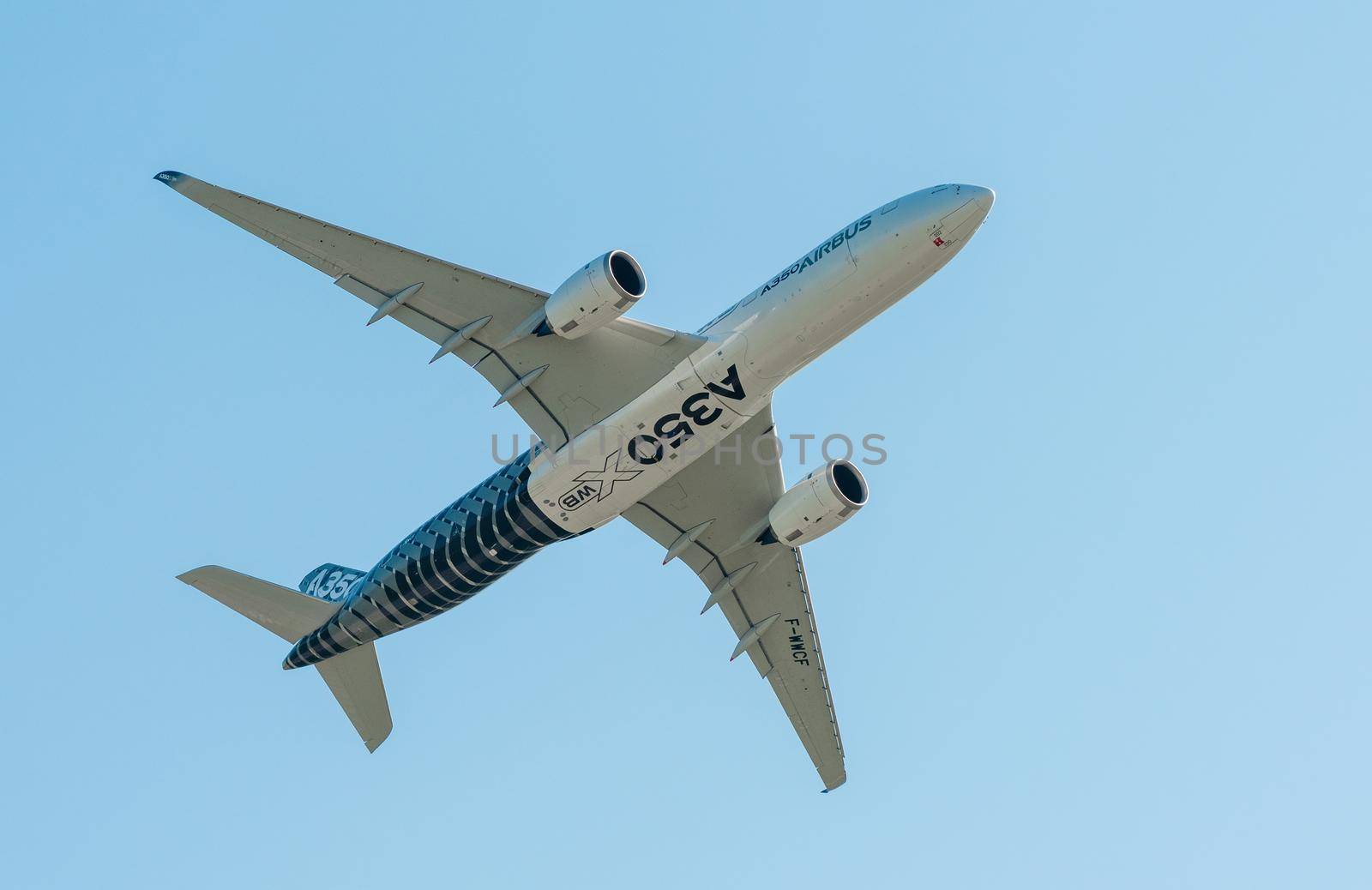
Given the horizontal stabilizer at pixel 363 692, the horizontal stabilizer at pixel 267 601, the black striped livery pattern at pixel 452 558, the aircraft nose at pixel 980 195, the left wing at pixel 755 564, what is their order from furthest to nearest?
the horizontal stabilizer at pixel 363 692 → the horizontal stabilizer at pixel 267 601 → the left wing at pixel 755 564 → the black striped livery pattern at pixel 452 558 → the aircraft nose at pixel 980 195

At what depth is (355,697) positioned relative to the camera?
47.2m

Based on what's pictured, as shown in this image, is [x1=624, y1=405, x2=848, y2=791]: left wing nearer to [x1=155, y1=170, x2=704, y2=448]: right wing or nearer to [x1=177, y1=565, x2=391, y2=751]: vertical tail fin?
[x1=155, y1=170, x2=704, y2=448]: right wing

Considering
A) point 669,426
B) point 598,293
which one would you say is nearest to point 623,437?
point 669,426

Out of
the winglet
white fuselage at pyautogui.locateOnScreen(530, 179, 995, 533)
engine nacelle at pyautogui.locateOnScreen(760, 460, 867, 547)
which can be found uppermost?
the winglet

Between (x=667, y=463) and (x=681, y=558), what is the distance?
666 centimetres

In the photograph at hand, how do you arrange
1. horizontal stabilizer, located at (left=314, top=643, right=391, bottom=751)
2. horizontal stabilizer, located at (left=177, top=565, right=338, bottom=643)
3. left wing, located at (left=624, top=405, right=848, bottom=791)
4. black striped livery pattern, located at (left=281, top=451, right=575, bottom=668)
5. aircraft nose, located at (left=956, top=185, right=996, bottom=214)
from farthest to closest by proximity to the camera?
horizontal stabilizer, located at (left=314, top=643, right=391, bottom=751) < horizontal stabilizer, located at (left=177, top=565, right=338, bottom=643) < left wing, located at (left=624, top=405, right=848, bottom=791) < black striped livery pattern, located at (left=281, top=451, right=575, bottom=668) < aircraft nose, located at (left=956, top=185, right=996, bottom=214)

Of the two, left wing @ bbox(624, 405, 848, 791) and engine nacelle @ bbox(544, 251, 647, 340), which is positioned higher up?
engine nacelle @ bbox(544, 251, 647, 340)

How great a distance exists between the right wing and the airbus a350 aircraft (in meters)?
0.05

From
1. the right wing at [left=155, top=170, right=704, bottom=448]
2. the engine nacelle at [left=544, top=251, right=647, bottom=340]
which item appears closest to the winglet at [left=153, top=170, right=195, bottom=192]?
the right wing at [left=155, top=170, right=704, bottom=448]

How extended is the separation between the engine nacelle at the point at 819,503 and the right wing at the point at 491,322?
5387 mm

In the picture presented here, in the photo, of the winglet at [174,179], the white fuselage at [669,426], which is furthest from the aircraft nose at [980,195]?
the winglet at [174,179]

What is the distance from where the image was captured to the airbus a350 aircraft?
3769 centimetres

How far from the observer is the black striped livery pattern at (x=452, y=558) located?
41.7 metres

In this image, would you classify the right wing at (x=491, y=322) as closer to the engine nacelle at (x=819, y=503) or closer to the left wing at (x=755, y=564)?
the left wing at (x=755, y=564)
